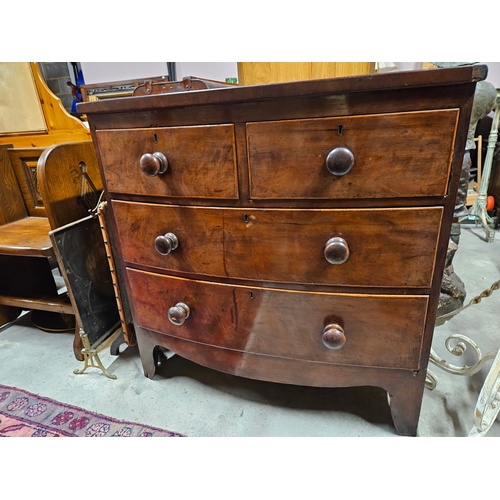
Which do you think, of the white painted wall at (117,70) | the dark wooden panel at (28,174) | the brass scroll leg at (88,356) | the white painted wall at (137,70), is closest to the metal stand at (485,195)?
the white painted wall at (137,70)

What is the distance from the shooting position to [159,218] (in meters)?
0.90

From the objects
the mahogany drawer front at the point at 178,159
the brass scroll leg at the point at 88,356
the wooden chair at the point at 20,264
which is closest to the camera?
the mahogany drawer front at the point at 178,159

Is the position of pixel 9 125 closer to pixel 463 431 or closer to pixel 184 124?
pixel 184 124

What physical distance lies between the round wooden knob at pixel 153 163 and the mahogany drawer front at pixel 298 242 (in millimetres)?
115

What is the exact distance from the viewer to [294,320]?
864 millimetres

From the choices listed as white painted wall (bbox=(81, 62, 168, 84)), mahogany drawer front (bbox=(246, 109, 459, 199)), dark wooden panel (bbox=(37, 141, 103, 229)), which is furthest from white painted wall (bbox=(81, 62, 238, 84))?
mahogany drawer front (bbox=(246, 109, 459, 199))

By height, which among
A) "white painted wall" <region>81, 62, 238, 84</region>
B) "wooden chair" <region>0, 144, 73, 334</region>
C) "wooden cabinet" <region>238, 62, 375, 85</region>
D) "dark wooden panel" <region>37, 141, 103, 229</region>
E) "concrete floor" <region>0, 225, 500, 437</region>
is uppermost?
"white painted wall" <region>81, 62, 238, 84</region>

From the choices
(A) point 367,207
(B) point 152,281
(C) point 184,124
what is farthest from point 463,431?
(C) point 184,124

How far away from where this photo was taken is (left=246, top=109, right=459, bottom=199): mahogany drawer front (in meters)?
0.63

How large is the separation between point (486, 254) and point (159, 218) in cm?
238

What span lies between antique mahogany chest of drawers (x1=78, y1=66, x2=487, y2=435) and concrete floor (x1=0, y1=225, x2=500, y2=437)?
0.18m

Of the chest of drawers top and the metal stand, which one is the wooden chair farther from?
the metal stand

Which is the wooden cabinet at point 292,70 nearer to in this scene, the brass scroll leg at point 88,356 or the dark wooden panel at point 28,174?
the dark wooden panel at point 28,174

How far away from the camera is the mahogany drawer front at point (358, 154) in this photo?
63 centimetres
